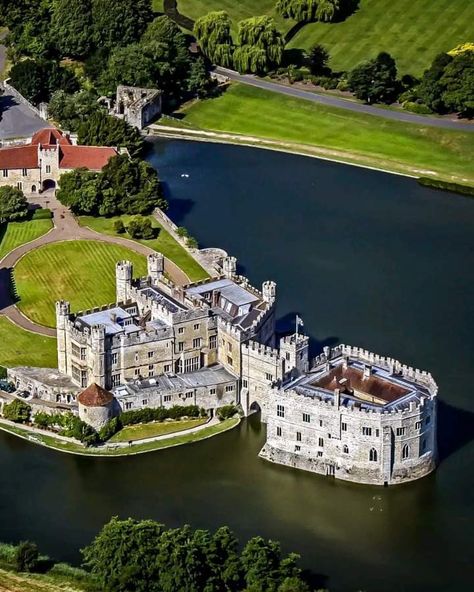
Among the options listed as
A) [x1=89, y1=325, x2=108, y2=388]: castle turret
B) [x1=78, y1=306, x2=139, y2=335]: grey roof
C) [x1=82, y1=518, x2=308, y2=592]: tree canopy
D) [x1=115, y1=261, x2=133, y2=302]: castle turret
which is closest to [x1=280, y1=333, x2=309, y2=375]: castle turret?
[x1=78, y1=306, x2=139, y2=335]: grey roof

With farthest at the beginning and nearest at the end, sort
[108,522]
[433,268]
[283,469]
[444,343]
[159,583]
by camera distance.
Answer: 1. [433,268]
2. [444,343]
3. [283,469]
4. [108,522]
5. [159,583]

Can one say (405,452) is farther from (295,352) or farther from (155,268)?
(155,268)

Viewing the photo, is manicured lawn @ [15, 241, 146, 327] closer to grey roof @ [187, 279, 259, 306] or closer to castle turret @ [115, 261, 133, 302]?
castle turret @ [115, 261, 133, 302]

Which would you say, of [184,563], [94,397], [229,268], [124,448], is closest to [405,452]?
[124,448]

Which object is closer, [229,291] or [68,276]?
[229,291]

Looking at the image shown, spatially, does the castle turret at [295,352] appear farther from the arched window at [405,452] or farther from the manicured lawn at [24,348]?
the manicured lawn at [24,348]

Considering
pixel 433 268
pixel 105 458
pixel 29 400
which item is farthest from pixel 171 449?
pixel 433 268

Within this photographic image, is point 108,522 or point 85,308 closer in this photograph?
point 108,522

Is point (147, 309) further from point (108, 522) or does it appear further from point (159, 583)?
point (159, 583)
